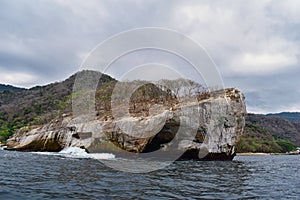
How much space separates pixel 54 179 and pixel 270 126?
194 m

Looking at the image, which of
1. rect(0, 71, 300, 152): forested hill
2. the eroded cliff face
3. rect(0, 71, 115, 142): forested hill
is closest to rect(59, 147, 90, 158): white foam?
the eroded cliff face

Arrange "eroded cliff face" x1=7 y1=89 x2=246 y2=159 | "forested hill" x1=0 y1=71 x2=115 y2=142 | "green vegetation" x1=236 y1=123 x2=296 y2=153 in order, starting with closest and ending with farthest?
"eroded cliff face" x1=7 y1=89 x2=246 y2=159 < "forested hill" x1=0 y1=71 x2=115 y2=142 < "green vegetation" x1=236 y1=123 x2=296 y2=153

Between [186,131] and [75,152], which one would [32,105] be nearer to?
[75,152]

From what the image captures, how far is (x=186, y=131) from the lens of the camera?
34.6 metres

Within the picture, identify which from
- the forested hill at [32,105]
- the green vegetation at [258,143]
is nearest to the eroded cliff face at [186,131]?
the forested hill at [32,105]

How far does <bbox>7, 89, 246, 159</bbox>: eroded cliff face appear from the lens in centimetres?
3441

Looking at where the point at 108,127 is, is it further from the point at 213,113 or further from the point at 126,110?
the point at 213,113

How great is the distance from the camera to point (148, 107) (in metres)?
39.0

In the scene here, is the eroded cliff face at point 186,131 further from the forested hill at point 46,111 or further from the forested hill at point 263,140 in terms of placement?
the forested hill at point 263,140

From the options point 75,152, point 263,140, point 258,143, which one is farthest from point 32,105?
point 75,152

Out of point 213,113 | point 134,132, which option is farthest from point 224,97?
point 134,132

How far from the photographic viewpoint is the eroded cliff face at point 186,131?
113 feet

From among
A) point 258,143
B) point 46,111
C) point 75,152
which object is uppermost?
point 46,111

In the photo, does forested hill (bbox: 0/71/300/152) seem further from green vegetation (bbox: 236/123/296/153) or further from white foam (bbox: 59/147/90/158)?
white foam (bbox: 59/147/90/158)
